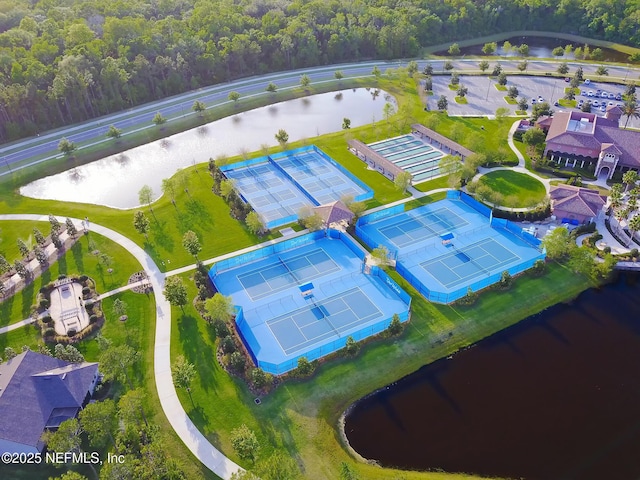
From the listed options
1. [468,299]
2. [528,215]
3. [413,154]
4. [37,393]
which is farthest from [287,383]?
[413,154]

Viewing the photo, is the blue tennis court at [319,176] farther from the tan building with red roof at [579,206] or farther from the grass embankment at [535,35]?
the grass embankment at [535,35]

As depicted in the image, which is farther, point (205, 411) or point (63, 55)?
point (63, 55)

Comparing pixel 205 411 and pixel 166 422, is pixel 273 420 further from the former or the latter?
pixel 166 422

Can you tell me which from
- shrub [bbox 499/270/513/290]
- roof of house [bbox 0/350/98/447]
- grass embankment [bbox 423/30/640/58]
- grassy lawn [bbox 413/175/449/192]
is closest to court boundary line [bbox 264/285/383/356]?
shrub [bbox 499/270/513/290]

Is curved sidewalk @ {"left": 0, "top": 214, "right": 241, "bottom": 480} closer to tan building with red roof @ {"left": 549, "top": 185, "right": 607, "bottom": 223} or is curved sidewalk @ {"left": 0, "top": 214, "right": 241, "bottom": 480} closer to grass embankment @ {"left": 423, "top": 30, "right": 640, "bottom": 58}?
tan building with red roof @ {"left": 549, "top": 185, "right": 607, "bottom": 223}

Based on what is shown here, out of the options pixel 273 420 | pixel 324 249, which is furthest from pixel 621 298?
pixel 273 420

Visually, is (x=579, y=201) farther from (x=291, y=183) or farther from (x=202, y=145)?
(x=202, y=145)
